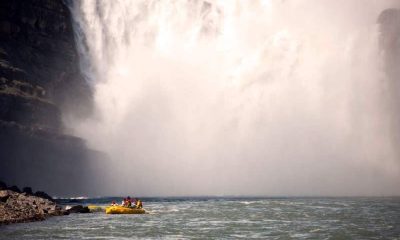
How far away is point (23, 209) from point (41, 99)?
80.2 m

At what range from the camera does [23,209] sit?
71875 mm

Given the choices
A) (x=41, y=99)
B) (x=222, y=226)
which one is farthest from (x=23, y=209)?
(x=41, y=99)

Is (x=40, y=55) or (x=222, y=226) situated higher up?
(x=40, y=55)

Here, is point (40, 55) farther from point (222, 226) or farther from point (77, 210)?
point (222, 226)

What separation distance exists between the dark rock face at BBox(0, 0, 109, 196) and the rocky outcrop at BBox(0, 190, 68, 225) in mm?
54620

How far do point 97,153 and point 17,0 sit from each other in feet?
153

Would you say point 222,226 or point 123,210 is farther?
point 123,210

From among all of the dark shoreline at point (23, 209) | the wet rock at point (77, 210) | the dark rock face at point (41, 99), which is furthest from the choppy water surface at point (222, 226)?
the dark rock face at point (41, 99)

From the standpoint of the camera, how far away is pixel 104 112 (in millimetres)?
177125

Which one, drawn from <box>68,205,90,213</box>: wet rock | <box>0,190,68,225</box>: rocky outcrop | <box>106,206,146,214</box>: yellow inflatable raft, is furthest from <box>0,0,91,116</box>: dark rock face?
<box>106,206,146,214</box>: yellow inflatable raft

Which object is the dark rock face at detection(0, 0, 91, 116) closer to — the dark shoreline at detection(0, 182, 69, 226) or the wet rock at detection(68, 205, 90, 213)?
the dark shoreline at detection(0, 182, 69, 226)

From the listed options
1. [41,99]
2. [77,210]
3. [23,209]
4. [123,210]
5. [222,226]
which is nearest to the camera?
[222,226]

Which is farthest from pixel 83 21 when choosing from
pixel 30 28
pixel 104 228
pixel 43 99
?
pixel 104 228

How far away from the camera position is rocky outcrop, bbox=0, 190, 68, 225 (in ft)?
214
